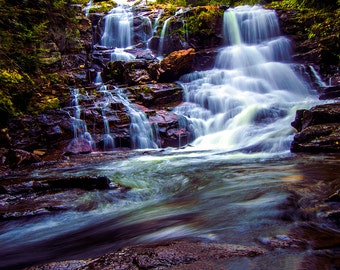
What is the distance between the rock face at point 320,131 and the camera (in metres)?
6.12

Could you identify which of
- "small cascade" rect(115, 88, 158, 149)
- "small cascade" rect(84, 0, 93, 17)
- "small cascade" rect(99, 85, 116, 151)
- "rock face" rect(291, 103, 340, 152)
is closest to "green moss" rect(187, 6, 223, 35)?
"small cascade" rect(99, 85, 116, 151)

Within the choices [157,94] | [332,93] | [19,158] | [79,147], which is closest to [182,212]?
[19,158]

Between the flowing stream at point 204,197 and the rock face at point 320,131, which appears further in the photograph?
the rock face at point 320,131

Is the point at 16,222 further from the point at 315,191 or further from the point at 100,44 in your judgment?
the point at 100,44

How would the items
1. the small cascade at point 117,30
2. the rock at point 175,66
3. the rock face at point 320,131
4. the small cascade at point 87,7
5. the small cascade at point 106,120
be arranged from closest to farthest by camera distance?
1. the rock face at point 320,131
2. the small cascade at point 106,120
3. the rock at point 175,66
4. the small cascade at point 117,30
5. the small cascade at point 87,7

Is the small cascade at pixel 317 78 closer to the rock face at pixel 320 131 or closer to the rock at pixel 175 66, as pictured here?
the rock at pixel 175 66

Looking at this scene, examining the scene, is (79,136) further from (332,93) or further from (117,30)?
(117,30)

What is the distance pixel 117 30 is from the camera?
19.1m

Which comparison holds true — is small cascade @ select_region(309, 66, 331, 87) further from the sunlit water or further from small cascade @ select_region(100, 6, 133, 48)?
small cascade @ select_region(100, 6, 133, 48)

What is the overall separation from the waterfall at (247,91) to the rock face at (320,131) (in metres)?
0.63

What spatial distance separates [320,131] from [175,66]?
8312mm

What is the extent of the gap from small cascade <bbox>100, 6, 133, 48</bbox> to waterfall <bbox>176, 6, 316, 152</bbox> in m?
6.79

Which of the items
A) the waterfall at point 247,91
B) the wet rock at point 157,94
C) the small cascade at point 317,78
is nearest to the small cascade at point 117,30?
the waterfall at point 247,91

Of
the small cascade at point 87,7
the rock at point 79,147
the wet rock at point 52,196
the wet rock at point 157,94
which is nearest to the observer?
the wet rock at point 52,196
